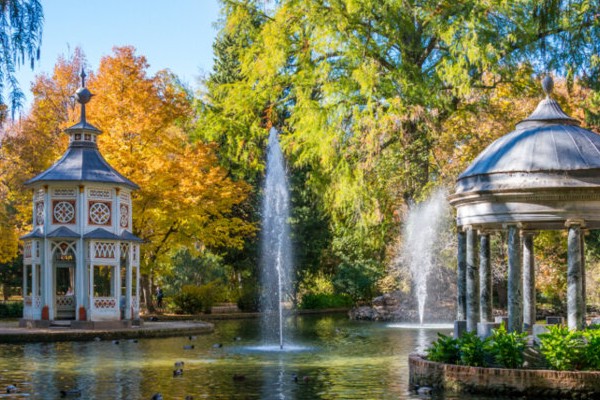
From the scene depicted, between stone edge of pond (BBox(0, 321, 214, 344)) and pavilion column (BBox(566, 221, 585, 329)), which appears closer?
pavilion column (BBox(566, 221, 585, 329))

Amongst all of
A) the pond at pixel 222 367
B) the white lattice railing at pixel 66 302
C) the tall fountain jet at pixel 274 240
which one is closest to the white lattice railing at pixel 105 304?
the white lattice railing at pixel 66 302

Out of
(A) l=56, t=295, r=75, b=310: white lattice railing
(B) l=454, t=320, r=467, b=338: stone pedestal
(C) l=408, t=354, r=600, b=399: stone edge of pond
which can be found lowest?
(C) l=408, t=354, r=600, b=399: stone edge of pond

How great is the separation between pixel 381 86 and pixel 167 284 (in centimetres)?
1973

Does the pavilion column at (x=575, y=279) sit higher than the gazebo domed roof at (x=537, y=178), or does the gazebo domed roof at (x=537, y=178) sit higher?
the gazebo domed roof at (x=537, y=178)

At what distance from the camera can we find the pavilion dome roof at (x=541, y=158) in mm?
15102

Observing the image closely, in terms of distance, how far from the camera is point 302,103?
31922 mm

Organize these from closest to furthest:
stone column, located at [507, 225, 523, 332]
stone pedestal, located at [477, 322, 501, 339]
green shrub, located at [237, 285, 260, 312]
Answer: stone column, located at [507, 225, 523, 332], stone pedestal, located at [477, 322, 501, 339], green shrub, located at [237, 285, 260, 312]

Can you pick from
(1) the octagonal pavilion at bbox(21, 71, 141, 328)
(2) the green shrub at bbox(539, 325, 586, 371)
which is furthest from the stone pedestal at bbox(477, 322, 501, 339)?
(1) the octagonal pavilion at bbox(21, 71, 141, 328)

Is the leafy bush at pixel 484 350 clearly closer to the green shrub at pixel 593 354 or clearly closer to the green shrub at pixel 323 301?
the green shrub at pixel 593 354

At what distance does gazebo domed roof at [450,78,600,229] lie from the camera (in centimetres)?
1510

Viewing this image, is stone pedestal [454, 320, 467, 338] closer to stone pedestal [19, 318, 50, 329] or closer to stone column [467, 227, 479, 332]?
stone column [467, 227, 479, 332]

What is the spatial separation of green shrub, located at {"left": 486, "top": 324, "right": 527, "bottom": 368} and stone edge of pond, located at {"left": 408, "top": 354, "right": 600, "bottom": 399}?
36 centimetres

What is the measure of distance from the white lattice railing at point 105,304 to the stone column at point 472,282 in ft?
52.6

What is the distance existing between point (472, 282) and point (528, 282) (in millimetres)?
2499
